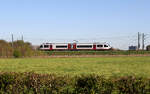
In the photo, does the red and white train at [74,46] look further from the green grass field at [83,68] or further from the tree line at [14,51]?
the green grass field at [83,68]

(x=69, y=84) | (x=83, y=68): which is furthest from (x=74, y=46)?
(x=69, y=84)

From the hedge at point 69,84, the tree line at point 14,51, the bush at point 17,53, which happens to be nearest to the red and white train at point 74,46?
the tree line at point 14,51

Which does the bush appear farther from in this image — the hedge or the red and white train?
the hedge

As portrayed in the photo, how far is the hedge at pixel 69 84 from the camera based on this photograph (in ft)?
20.1

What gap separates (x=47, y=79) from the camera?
6.74 metres

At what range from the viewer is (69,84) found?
6.67 meters

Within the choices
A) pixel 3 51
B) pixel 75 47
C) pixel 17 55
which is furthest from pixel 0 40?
pixel 75 47

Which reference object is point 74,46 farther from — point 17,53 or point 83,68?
point 83,68

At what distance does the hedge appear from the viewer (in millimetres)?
6121

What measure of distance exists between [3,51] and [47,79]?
1560 inches

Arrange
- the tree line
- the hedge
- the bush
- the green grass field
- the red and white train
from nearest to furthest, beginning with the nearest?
the hedge → the green grass field → the bush → the tree line → the red and white train

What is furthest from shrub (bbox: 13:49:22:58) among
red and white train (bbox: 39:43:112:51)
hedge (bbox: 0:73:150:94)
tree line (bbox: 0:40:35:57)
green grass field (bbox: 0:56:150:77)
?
hedge (bbox: 0:73:150:94)

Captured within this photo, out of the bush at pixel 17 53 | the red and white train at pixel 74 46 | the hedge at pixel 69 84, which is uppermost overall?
the red and white train at pixel 74 46

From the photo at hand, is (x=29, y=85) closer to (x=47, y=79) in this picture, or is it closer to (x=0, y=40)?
(x=47, y=79)
